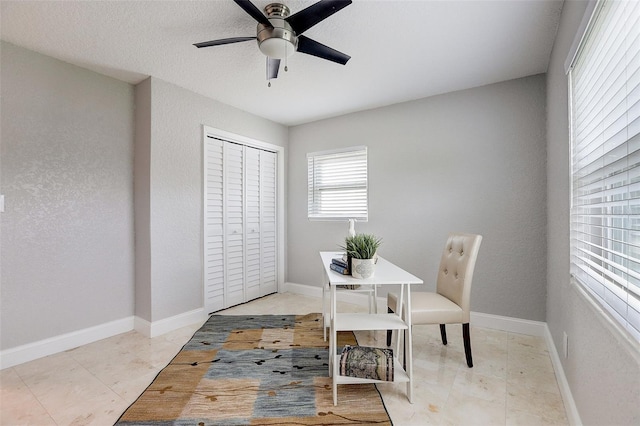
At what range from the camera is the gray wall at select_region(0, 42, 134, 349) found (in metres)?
2.25

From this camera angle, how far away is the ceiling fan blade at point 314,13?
61.2 inches

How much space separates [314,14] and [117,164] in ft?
7.58

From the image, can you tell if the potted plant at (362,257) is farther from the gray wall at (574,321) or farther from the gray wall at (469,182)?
the gray wall at (469,182)

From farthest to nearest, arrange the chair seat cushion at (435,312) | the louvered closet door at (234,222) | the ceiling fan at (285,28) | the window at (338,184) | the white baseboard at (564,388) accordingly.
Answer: the window at (338,184) < the louvered closet door at (234,222) < the chair seat cushion at (435,312) < the ceiling fan at (285,28) < the white baseboard at (564,388)

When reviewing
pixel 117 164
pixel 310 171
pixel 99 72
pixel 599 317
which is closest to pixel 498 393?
pixel 599 317

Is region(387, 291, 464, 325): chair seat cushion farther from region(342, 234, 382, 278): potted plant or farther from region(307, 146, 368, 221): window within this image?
region(307, 146, 368, 221): window

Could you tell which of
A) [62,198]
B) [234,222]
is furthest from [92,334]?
[234,222]

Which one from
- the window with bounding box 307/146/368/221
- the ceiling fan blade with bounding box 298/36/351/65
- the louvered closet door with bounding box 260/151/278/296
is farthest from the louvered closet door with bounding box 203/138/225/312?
the ceiling fan blade with bounding box 298/36/351/65

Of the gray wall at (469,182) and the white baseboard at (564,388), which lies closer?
the white baseboard at (564,388)

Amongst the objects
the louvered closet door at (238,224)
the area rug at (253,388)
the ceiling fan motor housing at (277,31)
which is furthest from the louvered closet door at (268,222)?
the ceiling fan motor housing at (277,31)

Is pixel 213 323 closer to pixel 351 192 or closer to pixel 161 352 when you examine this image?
pixel 161 352

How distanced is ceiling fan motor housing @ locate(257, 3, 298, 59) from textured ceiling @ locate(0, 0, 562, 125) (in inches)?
3.0

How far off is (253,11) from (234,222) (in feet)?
Answer: 7.92

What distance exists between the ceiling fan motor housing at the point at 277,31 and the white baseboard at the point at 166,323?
8.48 ft
